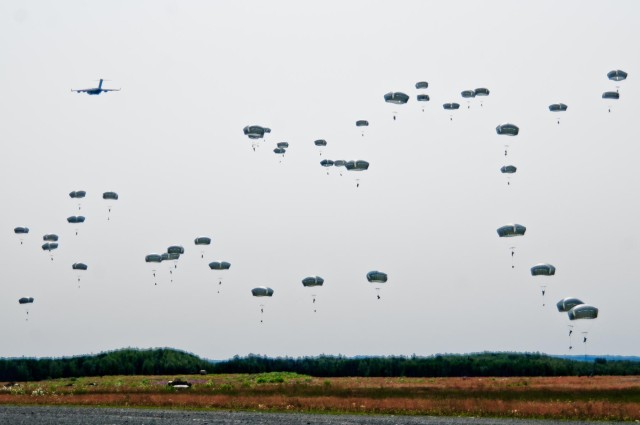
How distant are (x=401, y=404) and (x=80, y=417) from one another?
24.1m

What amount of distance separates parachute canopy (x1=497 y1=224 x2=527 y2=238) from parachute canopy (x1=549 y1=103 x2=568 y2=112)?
43.2 feet

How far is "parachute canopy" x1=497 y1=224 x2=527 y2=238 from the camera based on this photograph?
8938cm

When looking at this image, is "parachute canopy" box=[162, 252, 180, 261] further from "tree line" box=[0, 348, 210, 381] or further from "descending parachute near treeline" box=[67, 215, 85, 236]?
"tree line" box=[0, 348, 210, 381]

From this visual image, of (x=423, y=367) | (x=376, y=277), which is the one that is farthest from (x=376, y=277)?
(x=423, y=367)

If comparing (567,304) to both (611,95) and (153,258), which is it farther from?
(153,258)

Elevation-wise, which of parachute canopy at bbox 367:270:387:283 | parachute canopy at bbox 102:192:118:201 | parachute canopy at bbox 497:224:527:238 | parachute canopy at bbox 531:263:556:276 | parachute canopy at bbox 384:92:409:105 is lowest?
parachute canopy at bbox 531:263:556:276

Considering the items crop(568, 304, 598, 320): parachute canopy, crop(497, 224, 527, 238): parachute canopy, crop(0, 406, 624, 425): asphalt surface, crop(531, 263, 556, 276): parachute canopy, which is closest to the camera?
crop(0, 406, 624, 425): asphalt surface

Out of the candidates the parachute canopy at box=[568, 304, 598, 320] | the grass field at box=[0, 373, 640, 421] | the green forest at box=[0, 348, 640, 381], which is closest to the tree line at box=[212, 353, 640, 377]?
the green forest at box=[0, 348, 640, 381]

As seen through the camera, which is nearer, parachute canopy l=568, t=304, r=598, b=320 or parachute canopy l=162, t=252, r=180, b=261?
parachute canopy l=568, t=304, r=598, b=320

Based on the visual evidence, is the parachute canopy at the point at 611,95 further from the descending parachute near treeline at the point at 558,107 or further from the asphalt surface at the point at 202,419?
the asphalt surface at the point at 202,419

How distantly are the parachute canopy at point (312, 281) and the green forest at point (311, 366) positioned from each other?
55.1 m

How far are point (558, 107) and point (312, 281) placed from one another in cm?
Result: 2970

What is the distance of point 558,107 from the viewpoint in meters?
95.8

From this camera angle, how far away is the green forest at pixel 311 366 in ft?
500
